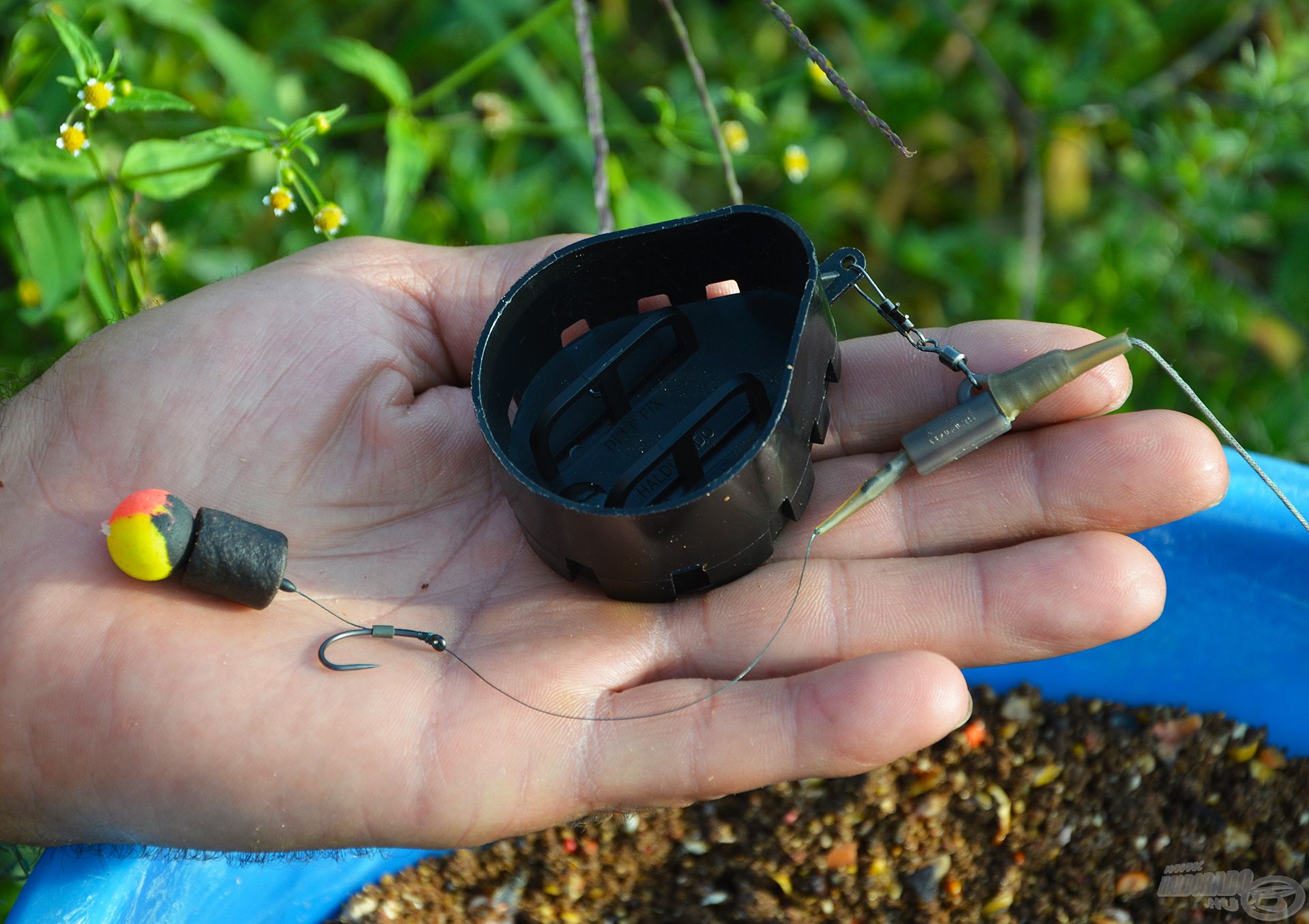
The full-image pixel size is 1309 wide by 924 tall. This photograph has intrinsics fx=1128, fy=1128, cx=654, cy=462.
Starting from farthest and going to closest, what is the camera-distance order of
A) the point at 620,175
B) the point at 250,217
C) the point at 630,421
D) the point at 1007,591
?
1. the point at 250,217
2. the point at 620,175
3. the point at 630,421
4. the point at 1007,591

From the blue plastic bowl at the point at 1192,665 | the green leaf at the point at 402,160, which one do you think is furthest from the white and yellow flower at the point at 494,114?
the blue plastic bowl at the point at 1192,665

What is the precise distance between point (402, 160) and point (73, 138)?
2.15 feet

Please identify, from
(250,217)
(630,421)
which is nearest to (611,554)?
(630,421)

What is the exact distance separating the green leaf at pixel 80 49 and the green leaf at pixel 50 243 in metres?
0.28

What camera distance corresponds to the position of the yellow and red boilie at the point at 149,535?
1774mm

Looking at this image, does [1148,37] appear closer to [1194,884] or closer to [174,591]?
[1194,884]

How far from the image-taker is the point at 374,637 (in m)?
1.87

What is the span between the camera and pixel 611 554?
1787mm

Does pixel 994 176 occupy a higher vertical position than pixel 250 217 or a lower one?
lower

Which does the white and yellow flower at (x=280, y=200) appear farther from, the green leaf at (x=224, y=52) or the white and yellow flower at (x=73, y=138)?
the green leaf at (x=224, y=52)

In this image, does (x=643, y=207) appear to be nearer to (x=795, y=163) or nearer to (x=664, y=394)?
(x=795, y=163)

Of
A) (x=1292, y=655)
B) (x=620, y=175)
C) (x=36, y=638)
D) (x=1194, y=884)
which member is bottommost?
(x=1194, y=884)

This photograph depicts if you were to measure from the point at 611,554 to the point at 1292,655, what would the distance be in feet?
4.44

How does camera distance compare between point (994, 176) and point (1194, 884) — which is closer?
point (1194, 884)
